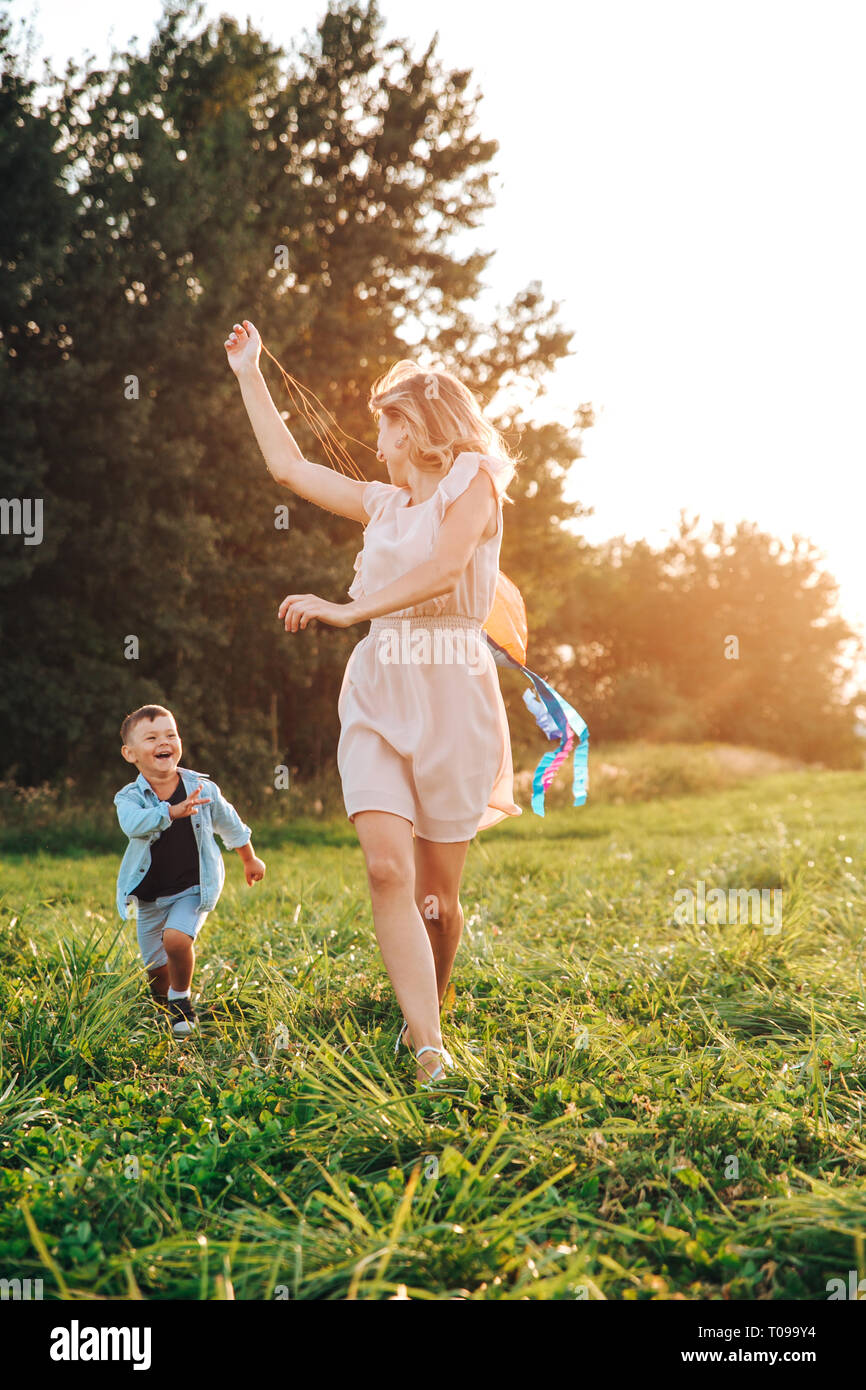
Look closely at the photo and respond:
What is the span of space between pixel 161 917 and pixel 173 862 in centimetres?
23

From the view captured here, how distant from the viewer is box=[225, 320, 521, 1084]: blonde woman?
3.19m

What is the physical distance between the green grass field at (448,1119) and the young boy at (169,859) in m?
0.13

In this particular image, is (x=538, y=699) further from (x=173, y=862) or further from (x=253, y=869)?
(x=173, y=862)

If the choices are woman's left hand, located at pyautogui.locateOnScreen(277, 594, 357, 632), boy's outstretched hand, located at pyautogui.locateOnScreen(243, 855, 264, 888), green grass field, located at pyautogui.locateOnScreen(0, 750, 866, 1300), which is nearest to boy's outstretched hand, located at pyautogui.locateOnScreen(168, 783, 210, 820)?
boy's outstretched hand, located at pyautogui.locateOnScreen(243, 855, 264, 888)

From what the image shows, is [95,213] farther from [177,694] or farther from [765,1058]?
[765,1058]

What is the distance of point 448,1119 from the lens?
296cm

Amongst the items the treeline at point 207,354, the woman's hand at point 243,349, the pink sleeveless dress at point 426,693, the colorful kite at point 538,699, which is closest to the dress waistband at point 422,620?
the pink sleeveless dress at point 426,693

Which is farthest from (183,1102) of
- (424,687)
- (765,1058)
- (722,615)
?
(722,615)

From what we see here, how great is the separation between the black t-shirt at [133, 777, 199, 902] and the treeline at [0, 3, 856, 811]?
655 cm

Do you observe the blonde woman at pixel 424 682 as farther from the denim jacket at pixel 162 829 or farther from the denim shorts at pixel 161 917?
the denim shorts at pixel 161 917

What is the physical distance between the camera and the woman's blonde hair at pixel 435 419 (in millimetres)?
3477

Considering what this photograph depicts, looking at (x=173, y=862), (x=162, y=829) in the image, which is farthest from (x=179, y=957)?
(x=162, y=829)

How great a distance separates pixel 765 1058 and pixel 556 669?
20.7m

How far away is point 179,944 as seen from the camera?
12.8ft
